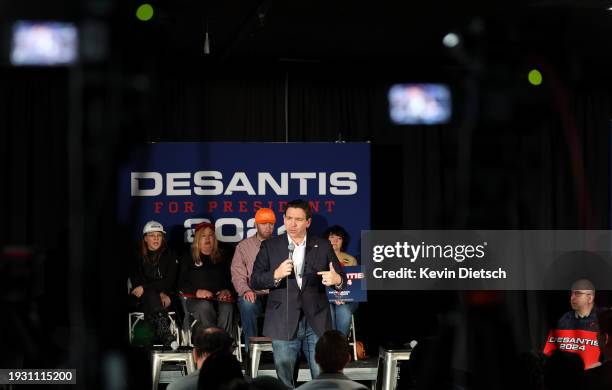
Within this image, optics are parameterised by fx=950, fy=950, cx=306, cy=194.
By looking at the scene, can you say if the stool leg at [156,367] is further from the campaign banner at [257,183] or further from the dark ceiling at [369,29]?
the dark ceiling at [369,29]

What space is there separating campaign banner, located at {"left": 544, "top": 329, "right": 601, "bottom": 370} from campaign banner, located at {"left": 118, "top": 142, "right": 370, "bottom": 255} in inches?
82.5

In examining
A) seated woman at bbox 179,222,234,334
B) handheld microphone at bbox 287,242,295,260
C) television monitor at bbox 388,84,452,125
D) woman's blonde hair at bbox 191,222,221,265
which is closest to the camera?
handheld microphone at bbox 287,242,295,260

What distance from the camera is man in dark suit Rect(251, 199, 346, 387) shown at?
520 cm

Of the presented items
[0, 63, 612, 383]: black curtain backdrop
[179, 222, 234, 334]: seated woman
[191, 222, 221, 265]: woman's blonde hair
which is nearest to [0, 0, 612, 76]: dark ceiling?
[0, 63, 612, 383]: black curtain backdrop

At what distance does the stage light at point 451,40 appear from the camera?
736cm

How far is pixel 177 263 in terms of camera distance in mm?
6594

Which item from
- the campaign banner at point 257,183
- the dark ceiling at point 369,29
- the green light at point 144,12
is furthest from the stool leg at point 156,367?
the green light at point 144,12

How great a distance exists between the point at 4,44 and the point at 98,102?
11.0 ft

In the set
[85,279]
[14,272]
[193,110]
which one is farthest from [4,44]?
[85,279]

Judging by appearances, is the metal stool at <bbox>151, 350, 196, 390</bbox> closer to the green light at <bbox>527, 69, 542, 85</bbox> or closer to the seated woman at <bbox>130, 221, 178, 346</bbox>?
the seated woman at <bbox>130, 221, 178, 346</bbox>

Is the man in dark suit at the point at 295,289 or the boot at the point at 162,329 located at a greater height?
the man in dark suit at the point at 295,289

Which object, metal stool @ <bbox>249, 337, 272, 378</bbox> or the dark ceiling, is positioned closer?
metal stool @ <bbox>249, 337, 272, 378</bbox>

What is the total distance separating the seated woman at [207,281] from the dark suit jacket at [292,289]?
1.22 metres

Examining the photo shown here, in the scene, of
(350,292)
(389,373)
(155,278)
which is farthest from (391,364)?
(155,278)
